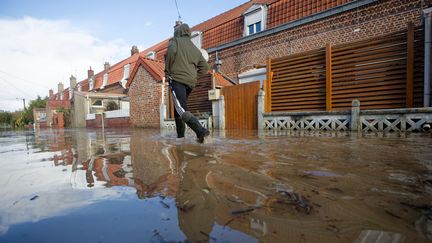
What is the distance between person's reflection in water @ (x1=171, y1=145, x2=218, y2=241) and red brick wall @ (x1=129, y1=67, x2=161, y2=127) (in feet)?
36.0

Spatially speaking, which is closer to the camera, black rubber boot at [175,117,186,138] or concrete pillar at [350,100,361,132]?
black rubber boot at [175,117,186,138]

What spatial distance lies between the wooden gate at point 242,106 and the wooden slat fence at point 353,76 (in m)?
0.54

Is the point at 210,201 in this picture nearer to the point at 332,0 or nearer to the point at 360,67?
the point at 360,67

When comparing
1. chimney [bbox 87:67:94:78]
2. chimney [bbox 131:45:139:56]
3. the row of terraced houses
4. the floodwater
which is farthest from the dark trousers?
chimney [bbox 87:67:94:78]

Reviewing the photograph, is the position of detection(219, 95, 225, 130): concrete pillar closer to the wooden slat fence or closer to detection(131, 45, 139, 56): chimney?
the wooden slat fence

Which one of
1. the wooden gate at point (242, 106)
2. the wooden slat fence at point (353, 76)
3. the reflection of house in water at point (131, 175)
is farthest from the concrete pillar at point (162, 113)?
the reflection of house in water at point (131, 175)

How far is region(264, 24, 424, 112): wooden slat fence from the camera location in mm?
5895

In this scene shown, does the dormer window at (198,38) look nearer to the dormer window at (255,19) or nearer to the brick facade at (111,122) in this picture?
the dormer window at (255,19)

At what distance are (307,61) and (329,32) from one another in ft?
16.4

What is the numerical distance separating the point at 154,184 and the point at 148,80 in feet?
39.3

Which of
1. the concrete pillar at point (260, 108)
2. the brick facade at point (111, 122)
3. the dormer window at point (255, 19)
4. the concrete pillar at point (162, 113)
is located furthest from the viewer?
the brick facade at point (111, 122)

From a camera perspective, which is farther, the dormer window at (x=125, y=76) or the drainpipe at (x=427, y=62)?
the dormer window at (x=125, y=76)

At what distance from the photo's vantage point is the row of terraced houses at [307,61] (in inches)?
236

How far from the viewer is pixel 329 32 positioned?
428 inches
